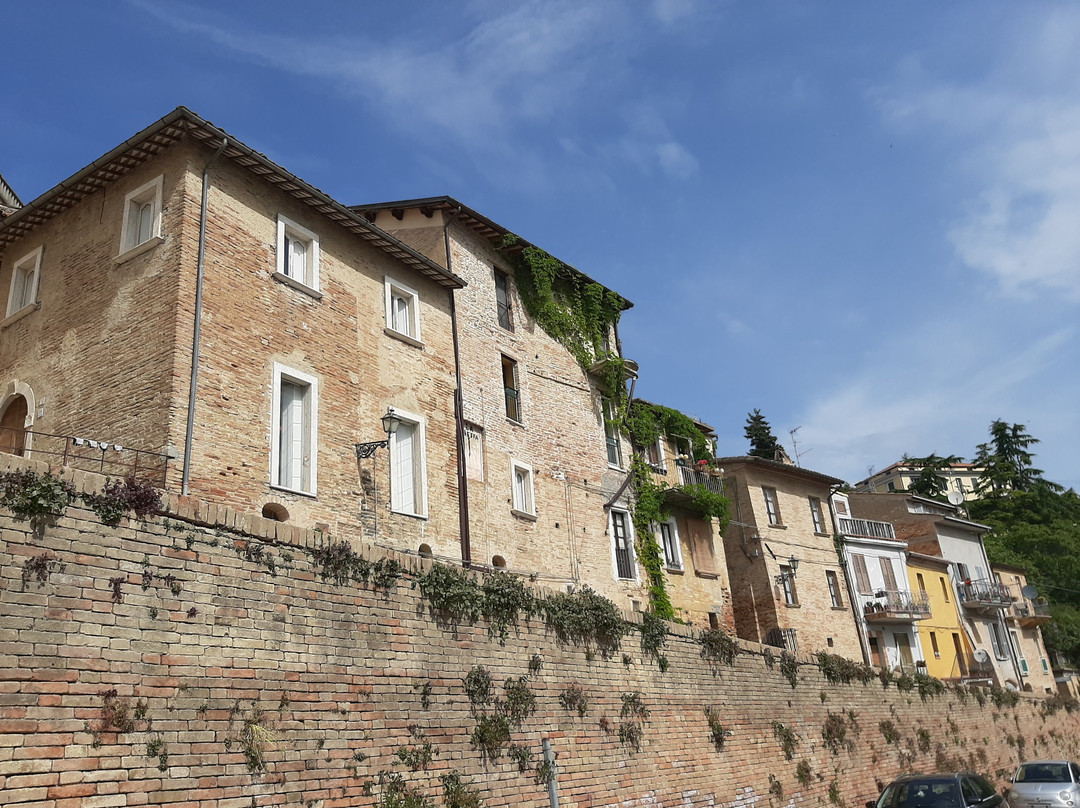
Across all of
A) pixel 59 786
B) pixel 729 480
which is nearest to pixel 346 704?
pixel 59 786

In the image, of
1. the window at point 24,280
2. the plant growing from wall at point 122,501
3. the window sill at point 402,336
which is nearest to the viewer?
the plant growing from wall at point 122,501

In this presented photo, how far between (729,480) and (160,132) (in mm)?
23901

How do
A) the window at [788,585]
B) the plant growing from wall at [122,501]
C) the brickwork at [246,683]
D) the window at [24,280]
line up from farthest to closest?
1. the window at [788,585]
2. the window at [24,280]
3. the plant growing from wall at [122,501]
4. the brickwork at [246,683]

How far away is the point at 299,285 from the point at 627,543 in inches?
483

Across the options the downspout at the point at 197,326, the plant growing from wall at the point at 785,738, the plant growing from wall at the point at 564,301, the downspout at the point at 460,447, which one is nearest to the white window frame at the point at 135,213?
the downspout at the point at 197,326

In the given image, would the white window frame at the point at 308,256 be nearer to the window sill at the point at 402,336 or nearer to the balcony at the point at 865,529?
the window sill at the point at 402,336

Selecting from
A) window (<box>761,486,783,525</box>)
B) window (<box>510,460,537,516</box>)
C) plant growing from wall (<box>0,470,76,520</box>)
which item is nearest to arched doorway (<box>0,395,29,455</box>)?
plant growing from wall (<box>0,470,76,520</box>)

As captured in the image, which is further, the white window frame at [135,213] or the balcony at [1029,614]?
the balcony at [1029,614]

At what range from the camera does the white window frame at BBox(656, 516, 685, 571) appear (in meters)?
26.2

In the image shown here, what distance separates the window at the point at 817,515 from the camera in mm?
34963

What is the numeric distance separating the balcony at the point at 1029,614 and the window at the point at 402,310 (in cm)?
3811

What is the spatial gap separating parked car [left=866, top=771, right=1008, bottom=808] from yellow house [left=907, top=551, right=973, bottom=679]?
22732 mm

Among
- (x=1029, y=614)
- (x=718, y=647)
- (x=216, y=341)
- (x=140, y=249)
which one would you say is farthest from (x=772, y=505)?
(x=140, y=249)

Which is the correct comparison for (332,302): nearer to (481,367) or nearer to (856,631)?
(481,367)
